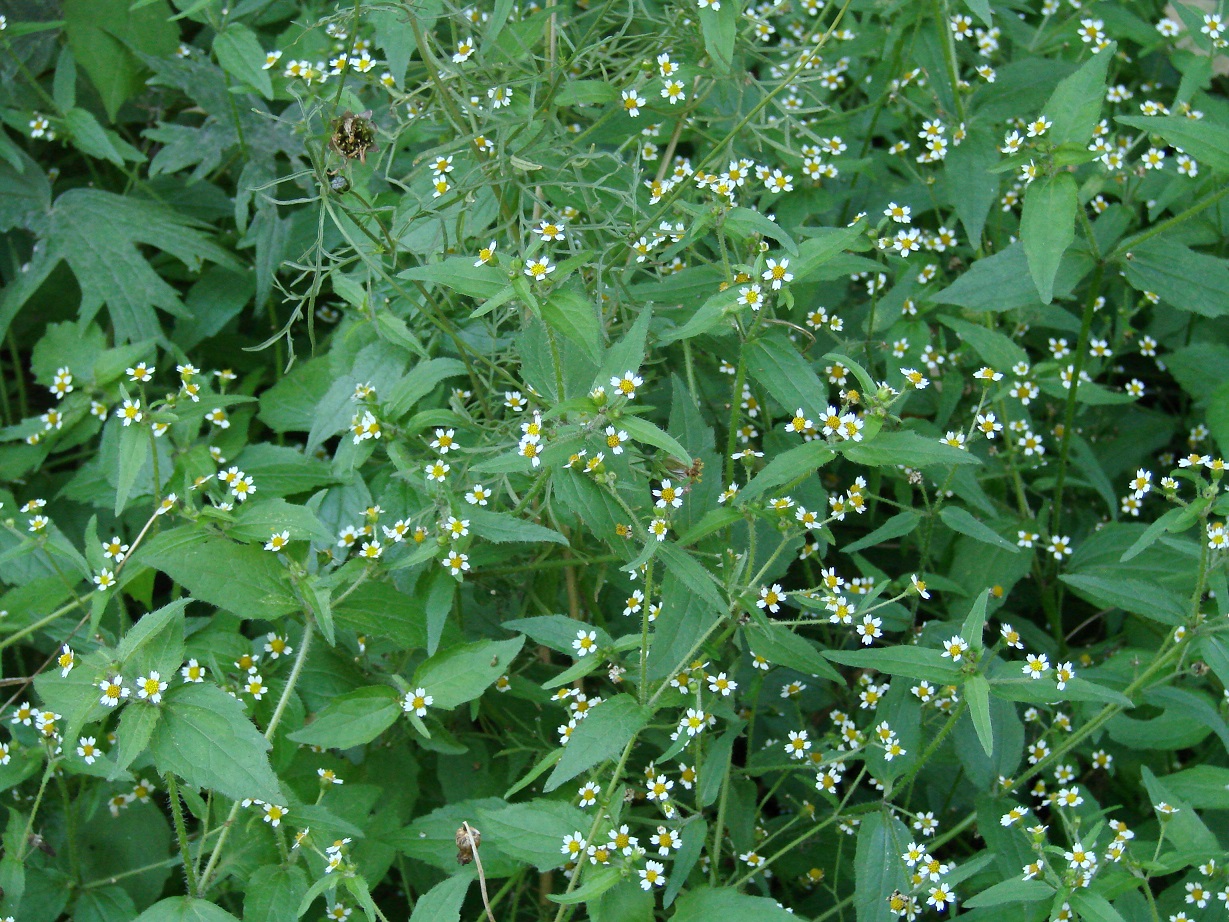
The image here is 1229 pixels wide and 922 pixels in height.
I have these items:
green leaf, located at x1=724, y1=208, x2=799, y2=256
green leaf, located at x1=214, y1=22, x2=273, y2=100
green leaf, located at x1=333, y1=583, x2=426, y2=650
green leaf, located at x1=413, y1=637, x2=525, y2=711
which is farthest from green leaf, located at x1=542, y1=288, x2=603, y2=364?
green leaf, located at x1=214, y1=22, x2=273, y2=100

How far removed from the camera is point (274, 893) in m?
2.04

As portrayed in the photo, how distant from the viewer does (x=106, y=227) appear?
3242 mm

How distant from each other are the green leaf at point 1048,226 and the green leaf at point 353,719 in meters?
1.48

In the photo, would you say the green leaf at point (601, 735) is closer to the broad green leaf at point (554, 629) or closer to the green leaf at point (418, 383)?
the broad green leaf at point (554, 629)

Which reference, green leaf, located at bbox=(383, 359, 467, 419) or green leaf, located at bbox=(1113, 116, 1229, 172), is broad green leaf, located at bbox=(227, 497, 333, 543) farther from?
green leaf, located at bbox=(1113, 116, 1229, 172)

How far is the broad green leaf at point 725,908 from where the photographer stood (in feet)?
6.23

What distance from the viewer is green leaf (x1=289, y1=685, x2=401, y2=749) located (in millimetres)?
2082

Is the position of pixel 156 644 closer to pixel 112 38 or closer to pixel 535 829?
pixel 535 829

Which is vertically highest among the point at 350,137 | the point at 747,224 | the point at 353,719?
the point at 350,137

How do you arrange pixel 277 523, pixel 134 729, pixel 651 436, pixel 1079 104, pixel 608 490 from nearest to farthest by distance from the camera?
pixel 651 436 < pixel 134 729 < pixel 608 490 < pixel 277 523 < pixel 1079 104

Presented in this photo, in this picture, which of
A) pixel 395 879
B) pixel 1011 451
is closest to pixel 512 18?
pixel 1011 451

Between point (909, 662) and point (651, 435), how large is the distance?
25.3 inches

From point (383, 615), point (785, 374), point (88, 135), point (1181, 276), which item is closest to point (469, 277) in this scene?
point (785, 374)

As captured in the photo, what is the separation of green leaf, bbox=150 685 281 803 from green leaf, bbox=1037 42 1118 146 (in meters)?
1.95
